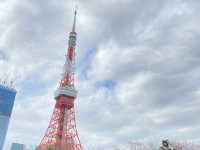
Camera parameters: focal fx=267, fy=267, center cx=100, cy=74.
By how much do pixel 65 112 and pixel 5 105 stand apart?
71515mm

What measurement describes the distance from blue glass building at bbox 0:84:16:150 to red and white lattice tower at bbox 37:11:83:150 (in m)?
66.3

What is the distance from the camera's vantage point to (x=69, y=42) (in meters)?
57.3

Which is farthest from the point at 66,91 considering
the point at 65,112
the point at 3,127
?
the point at 3,127

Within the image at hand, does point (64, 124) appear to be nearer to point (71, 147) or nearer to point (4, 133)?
point (71, 147)

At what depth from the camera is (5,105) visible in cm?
11638

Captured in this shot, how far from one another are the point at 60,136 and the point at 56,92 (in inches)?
351

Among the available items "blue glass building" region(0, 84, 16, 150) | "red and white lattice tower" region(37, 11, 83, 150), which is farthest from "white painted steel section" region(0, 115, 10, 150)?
"red and white lattice tower" region(37, 11, 83, 150)

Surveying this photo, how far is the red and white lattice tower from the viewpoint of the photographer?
50084 millimetres

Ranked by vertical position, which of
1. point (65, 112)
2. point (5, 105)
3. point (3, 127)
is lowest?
point (65, 112)

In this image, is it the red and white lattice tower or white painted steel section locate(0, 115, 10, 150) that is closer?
the red and white lattice tower

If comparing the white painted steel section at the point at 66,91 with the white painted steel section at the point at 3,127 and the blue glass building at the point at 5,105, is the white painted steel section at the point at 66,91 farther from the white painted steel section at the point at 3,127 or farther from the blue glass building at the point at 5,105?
the white painted steel section at the point at 3,127

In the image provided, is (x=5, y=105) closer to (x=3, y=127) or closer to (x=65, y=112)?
(x=3, y=127)

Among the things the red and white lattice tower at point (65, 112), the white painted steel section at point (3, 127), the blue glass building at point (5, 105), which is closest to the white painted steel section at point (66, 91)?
the red and white lattice tower at point (65, 112)

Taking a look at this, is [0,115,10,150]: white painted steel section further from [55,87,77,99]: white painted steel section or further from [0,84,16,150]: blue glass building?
[55,87,77,99]: white painted steel section
